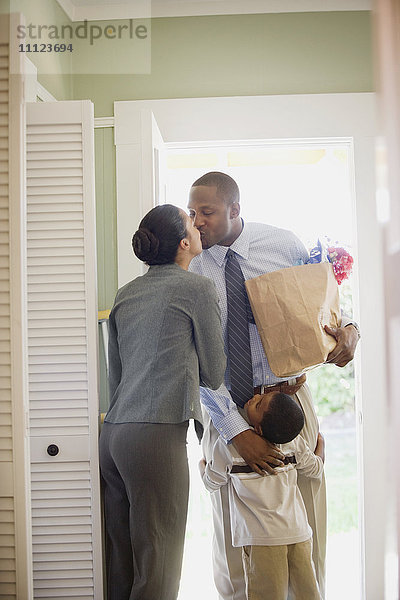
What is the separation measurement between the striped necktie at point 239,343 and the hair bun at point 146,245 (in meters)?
0.34

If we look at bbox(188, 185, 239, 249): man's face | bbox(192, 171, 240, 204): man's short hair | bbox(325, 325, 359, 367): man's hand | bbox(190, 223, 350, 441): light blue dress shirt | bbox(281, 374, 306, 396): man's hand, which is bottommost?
bbox(281, 374, 306, 396): man's hand

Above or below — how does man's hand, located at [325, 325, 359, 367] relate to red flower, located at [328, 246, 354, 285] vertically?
below

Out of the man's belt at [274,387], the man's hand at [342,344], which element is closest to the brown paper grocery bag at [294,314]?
the man's hand at [342,344]

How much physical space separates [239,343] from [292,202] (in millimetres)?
2032

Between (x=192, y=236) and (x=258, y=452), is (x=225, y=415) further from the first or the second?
(x=192, y=236)

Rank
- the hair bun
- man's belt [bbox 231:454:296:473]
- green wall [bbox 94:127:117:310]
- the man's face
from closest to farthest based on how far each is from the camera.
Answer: the hair bun
man's belt [bbox 231:454:296:473]
the man's face
green wall [bbox 94:127:117:310]

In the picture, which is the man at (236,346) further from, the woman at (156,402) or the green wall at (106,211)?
the green wall at (106,211)

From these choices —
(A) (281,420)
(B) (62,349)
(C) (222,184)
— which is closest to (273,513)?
(A) (281,420)

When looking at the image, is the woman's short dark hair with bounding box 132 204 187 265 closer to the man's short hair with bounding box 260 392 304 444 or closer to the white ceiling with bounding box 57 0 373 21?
the man's short hair with bounding box 260 392 304 444

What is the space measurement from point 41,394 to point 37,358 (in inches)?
A: 4.2

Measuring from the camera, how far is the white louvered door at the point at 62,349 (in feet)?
6.08

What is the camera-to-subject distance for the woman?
168 cm

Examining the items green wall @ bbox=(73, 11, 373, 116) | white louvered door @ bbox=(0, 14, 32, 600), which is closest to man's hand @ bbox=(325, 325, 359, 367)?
white louvered door @ bbox=(0, 14, 32, 600)

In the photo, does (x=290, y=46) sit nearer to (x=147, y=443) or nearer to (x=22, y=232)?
(x=22, y=232)
